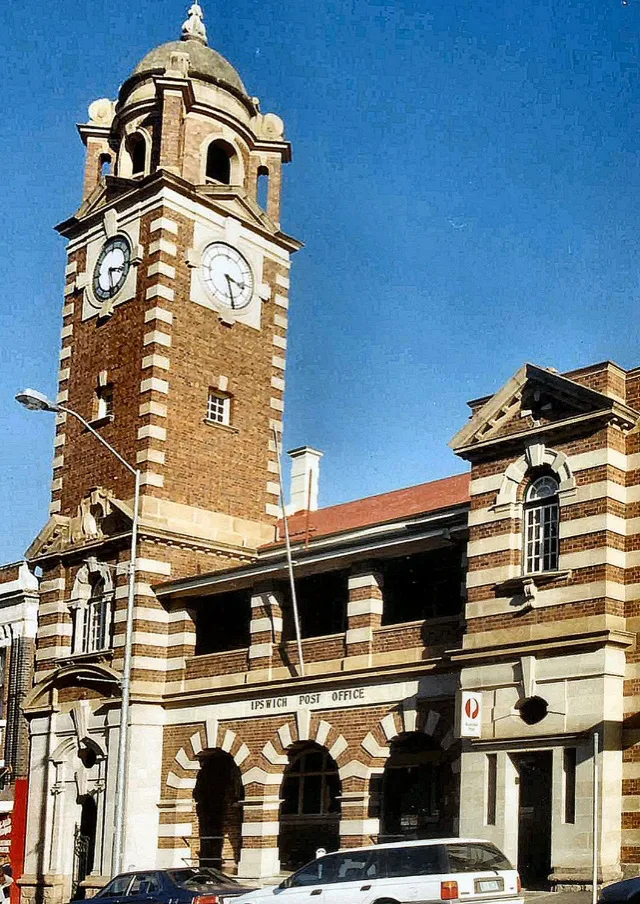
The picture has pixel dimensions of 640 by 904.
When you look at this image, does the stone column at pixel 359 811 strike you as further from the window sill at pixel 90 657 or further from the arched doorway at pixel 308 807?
the window sill at pixel 90 657

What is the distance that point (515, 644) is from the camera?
2548cm

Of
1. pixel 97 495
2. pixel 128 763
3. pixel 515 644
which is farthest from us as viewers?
pixel 97 495

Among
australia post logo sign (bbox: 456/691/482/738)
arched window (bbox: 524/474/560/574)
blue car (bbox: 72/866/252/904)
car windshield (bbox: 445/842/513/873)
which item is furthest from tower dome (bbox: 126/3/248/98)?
car windshield (bbox: 445/842/513/873)

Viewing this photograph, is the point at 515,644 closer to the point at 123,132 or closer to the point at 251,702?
the point at 251,702

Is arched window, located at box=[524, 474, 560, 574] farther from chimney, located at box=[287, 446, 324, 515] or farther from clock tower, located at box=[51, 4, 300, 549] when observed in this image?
chimney, located at box=[287, 446, 324, 515]

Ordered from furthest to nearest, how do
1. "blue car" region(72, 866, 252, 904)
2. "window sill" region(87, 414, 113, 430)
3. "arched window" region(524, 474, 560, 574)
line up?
"window sill" region(87, 414, 113, 430) → "arched window" region(524, 474, 560, 574) → "blue car" region(72, 866, 252, 904)

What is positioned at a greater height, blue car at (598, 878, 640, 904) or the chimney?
the chimney

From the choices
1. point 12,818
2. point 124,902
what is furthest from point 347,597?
point 12,818

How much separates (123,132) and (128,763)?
18.9 metres

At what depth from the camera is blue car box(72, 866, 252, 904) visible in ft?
74.3

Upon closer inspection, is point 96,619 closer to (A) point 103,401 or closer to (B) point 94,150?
(A) point 103,401

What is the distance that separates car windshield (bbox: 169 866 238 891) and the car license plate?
5.40m

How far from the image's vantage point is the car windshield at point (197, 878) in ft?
75.5

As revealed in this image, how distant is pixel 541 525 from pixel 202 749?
1224 centimetres
